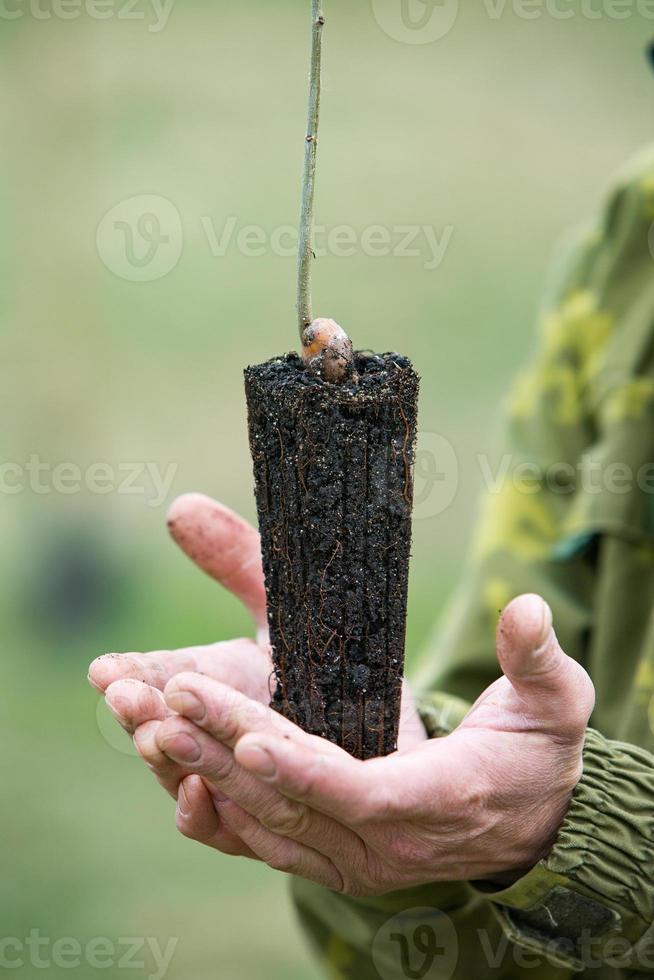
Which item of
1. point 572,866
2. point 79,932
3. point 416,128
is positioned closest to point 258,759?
point 572,866

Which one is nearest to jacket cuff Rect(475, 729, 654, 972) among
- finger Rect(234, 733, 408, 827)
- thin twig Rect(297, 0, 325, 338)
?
finger Rect(234, 733, 408, 827)

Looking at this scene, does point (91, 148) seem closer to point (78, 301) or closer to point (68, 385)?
point (78, 301)

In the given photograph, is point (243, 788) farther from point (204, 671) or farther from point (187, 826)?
point (204, 671)

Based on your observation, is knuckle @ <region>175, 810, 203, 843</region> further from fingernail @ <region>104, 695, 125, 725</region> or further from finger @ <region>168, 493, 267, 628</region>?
finger @ <region>168, 493, 267, 628</region>

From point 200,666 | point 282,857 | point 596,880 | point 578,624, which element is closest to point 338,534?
point 200,666

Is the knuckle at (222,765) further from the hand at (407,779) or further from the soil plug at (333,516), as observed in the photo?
the soil plug at (333,516)

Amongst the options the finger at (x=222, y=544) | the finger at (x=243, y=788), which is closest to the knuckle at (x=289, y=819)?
the finger at (x=243, y=788)

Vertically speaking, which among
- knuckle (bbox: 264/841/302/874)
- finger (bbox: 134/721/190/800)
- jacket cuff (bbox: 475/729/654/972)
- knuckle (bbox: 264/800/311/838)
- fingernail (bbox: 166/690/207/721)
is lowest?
jacket cuff (bbox: 475/729/654/972)
